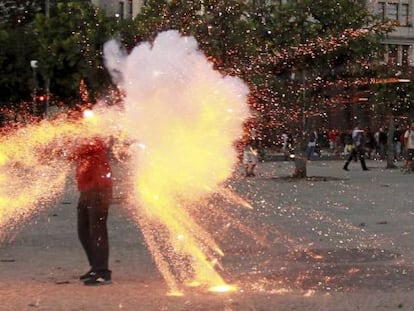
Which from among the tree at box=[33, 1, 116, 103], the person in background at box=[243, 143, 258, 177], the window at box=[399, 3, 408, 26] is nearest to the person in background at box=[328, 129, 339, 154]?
the tree at box=[33, 1, 116, 103]

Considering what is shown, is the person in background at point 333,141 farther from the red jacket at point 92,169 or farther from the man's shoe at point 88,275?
the man's shoe at point 88,275

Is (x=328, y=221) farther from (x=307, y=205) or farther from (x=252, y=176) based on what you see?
(x=252, y=176)

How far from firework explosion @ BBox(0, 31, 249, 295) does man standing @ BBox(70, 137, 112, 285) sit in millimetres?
513

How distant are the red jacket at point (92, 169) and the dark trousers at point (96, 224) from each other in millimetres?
70

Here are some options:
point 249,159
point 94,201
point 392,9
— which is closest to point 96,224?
point 94,201

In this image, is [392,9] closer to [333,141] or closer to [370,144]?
[333,141]

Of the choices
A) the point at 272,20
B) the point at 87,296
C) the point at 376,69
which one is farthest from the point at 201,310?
the point at 376,69

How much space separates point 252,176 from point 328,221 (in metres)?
11.4

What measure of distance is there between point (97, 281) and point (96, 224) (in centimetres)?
57

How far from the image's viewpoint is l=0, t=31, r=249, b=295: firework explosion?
9.62 meters

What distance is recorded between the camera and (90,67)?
96.0 ft

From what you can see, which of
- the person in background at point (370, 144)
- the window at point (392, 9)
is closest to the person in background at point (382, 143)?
the person in background at point (370, 144)

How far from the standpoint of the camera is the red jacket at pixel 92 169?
8289mm

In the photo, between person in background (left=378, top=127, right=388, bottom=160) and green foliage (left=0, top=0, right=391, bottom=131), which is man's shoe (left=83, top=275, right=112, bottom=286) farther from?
person in background (left=378, top=127, right=388, bottom=160)
